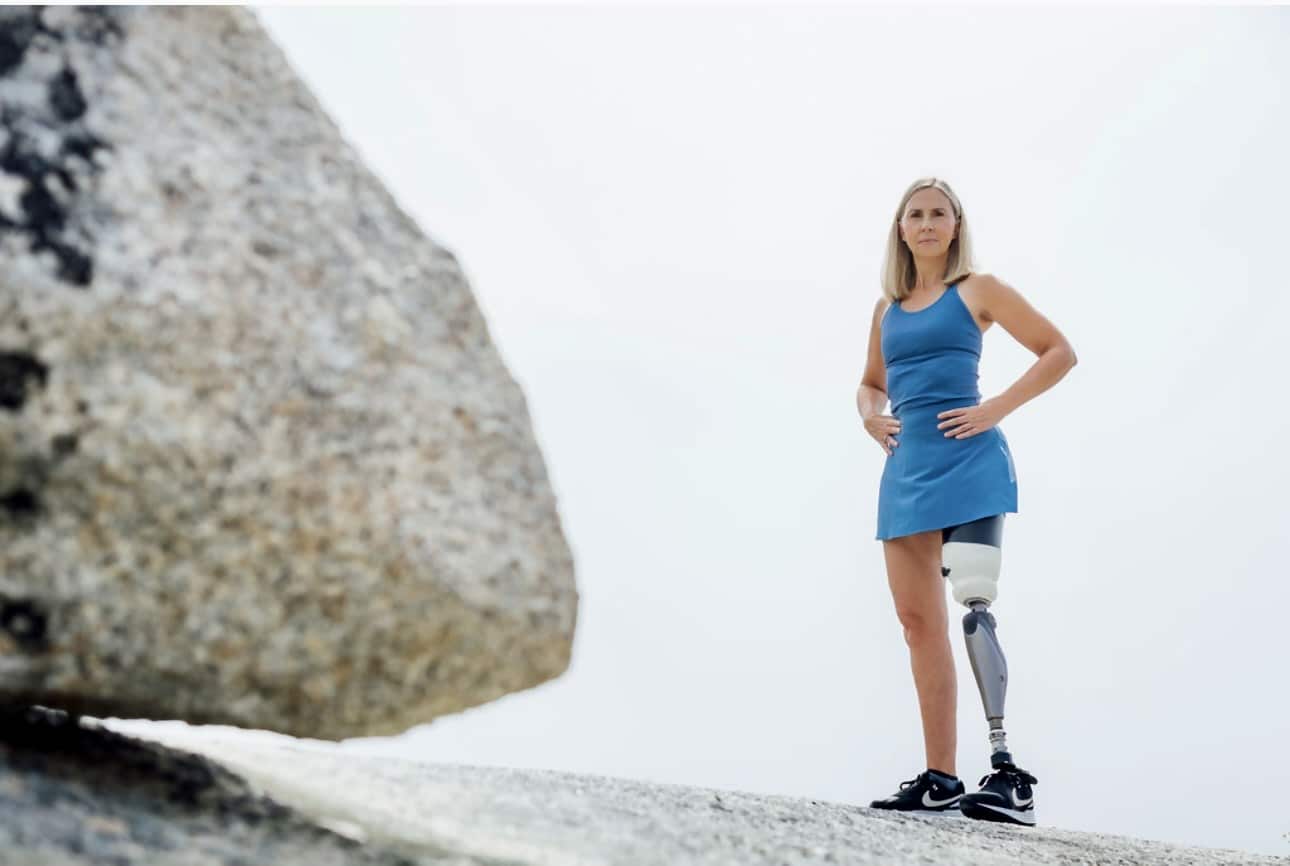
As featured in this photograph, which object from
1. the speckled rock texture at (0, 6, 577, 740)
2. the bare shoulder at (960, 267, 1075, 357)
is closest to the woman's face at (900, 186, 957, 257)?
the bare shoulder at (960, 267, 1075, 357)

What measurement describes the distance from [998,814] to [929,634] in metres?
0.72

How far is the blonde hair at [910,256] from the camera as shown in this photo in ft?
15.8

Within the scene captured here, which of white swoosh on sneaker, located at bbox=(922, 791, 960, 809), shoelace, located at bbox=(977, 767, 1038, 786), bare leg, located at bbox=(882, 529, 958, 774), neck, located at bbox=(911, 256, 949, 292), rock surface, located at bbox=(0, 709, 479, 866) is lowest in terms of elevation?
rock surface, located at bbox=(0, 709, 479, 866)

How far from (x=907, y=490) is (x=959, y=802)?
1.14 metres

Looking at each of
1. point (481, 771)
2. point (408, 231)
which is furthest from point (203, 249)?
point (481, 771)

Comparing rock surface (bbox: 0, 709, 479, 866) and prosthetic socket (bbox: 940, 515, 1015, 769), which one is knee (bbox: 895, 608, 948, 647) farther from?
rock surface (bbox: 0, 709, 479, 866)

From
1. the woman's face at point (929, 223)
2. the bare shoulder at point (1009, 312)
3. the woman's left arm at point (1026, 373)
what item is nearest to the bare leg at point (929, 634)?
the woman's left arm at point (1026, 373)

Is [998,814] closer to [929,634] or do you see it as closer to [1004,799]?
[1004,799]

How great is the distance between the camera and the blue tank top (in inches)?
180

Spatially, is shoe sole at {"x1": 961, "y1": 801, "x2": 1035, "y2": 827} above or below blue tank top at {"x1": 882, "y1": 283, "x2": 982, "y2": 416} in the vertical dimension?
below

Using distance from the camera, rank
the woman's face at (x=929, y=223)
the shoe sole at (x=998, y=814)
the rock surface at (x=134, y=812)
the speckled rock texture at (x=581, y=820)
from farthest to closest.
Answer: the woman's face at (x=929, y=223) < the shoe sole at (x=998, y=814) < the speckled rock texture at (x=581, y=820) < the rock surface at (x=134, y=812)

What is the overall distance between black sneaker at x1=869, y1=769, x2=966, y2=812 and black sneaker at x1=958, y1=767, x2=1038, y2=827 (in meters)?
0.12

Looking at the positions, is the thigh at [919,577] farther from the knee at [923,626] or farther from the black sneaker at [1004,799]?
the black sneaker at [1004,799]

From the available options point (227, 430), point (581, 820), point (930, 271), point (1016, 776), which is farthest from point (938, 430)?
point (227, 430)
